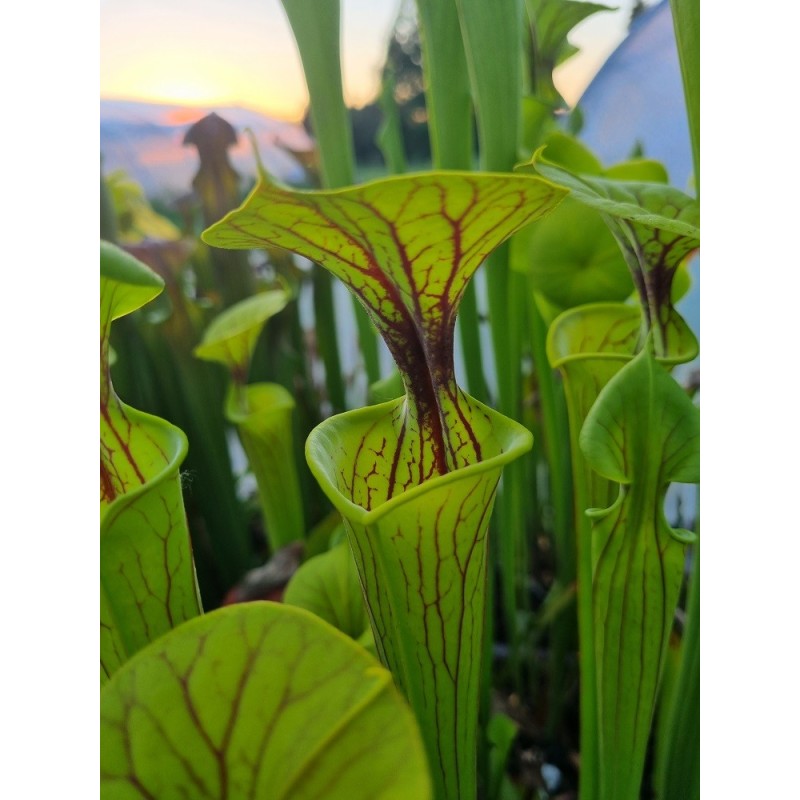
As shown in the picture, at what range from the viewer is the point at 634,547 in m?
0.53

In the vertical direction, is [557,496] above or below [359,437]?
below

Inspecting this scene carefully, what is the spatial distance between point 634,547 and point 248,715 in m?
0.31

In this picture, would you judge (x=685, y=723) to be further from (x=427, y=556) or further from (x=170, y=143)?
(x=170, y=143)

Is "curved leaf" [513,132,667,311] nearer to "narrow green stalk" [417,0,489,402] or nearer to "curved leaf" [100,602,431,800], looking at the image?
"narrow green stalk" [417,0,489,402]

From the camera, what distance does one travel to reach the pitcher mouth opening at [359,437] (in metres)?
0.41

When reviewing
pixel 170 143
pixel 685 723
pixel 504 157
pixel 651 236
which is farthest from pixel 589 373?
pixel 170 143

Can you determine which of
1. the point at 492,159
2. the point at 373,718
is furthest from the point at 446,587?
the point at 492,159

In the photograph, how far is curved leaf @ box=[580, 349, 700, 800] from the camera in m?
0.49

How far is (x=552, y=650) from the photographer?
788mm

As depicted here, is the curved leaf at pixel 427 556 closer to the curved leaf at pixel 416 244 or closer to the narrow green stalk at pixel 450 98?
the curved leaf at pixel 416 244

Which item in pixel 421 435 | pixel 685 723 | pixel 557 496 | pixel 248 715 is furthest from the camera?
pixel 557 496

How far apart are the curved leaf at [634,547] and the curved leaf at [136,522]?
1.01ft

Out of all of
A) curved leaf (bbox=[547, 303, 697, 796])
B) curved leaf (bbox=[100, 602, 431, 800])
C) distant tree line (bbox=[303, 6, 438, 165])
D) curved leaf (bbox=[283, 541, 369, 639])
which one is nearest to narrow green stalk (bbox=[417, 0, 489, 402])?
distant tree line (bbox=[303, 6, 438, 165])
